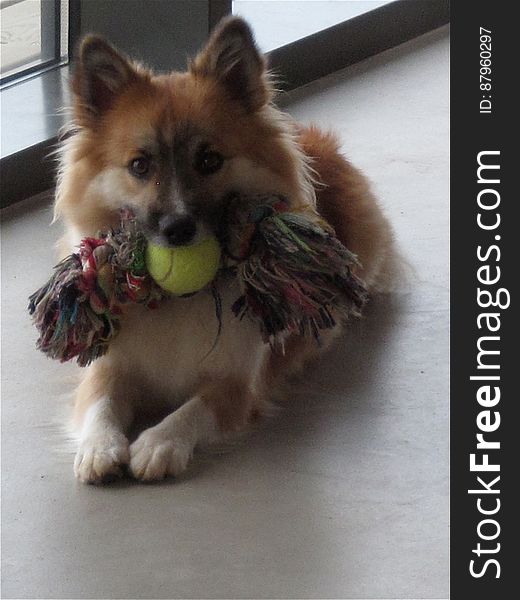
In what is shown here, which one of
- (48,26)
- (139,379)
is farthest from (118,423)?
(48,26)

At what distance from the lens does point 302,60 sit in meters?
5.04

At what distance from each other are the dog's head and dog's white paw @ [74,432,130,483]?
1.55ft

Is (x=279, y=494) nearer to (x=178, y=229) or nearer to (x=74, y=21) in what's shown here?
(x=178, y=229)

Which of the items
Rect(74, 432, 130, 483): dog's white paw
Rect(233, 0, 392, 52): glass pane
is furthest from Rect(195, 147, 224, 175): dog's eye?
Rect(233, 0, 392, 52): glass pane

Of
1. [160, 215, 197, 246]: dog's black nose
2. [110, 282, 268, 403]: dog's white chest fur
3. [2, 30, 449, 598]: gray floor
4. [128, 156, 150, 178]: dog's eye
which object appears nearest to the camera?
[2, 30, 449, 598]: gray floor

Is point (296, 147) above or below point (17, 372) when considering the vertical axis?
above

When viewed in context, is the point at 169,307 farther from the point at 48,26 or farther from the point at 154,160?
the point at 48,26

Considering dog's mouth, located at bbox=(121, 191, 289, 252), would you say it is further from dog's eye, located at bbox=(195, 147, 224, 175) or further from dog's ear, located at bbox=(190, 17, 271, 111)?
dog's ear, located at bbox=(190, 17, 271, 111)

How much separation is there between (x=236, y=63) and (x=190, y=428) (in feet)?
2.88

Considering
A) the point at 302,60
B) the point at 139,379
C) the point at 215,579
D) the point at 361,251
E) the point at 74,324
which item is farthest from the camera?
the point at 302,60

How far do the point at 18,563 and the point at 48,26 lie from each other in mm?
2807

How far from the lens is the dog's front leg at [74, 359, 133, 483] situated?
2.57 meters

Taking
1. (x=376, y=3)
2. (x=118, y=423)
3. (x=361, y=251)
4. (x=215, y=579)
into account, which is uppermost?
(x=376, y=3)

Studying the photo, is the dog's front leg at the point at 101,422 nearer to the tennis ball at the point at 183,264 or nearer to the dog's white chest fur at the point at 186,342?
the dog's white chest fur at the point at 186,342
